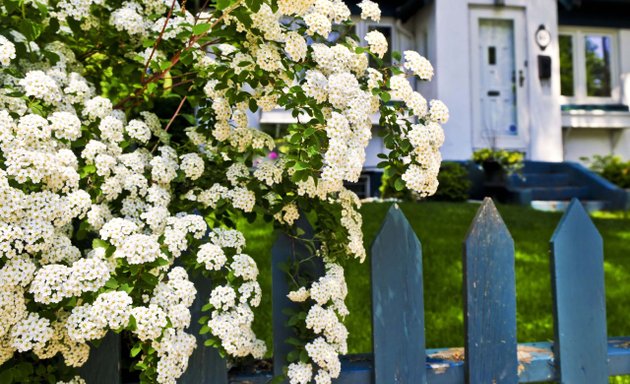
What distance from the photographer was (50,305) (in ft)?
3.95

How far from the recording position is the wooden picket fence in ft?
5.32

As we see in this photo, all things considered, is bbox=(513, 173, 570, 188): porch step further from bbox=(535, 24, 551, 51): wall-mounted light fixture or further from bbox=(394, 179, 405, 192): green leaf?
bbox=(394, 179, 405, 192): green leaf

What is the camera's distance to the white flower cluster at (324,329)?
57.4 inches

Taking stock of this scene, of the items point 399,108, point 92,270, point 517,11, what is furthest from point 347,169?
point 517,11

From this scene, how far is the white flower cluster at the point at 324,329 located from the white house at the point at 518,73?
8.52 m

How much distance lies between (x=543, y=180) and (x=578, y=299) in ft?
28.0

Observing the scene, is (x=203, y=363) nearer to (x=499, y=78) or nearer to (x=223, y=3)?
(x=223, y=3)

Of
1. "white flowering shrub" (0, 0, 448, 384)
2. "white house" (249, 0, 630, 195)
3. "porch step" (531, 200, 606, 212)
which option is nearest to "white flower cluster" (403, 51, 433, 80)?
"white flowering shrub" (0, 0, 448, 384)

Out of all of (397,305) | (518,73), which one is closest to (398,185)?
(397,305)

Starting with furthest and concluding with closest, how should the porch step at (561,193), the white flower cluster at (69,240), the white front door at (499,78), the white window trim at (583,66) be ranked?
the white window trim at (583,66) → the white front door at (499,78) → the porch step at (561,193) → the white flower cluster at (69,240)

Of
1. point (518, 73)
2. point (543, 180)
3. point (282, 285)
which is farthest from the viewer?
point (518, 73)

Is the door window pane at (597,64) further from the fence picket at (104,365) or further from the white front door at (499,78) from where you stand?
the fence picket at (104,365)

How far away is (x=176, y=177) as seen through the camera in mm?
1598

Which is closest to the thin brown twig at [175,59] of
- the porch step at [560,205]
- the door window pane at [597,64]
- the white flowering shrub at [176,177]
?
the white flowering shrub at [176,177]
